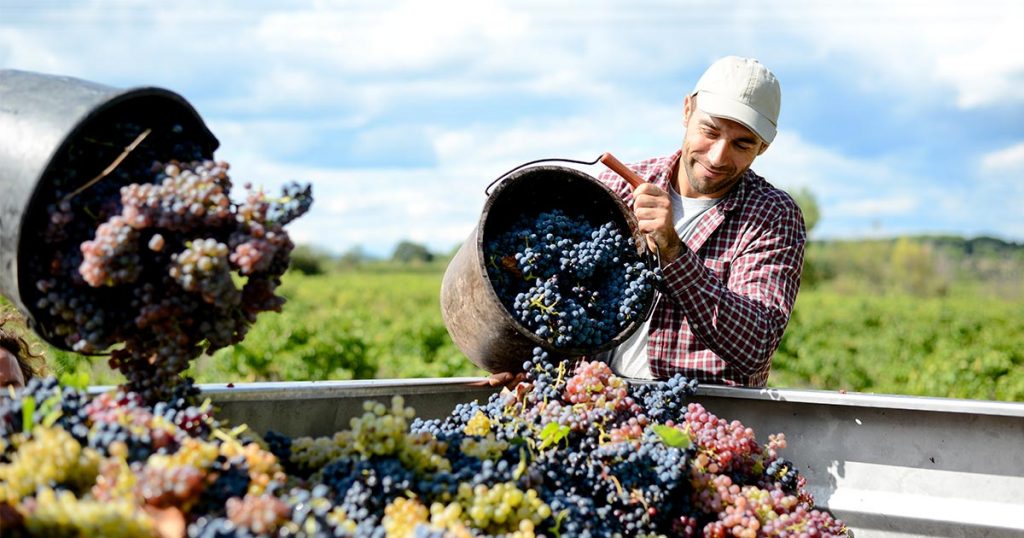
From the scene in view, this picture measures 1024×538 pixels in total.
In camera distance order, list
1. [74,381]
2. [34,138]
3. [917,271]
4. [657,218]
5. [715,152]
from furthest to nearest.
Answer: [917,271], [715,152], [657,218], [74,381], [34,138]

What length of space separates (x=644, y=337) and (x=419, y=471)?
1.63 meters

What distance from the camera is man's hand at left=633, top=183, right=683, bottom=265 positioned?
254cm

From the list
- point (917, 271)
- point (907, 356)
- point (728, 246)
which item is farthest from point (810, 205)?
point (728, 246)

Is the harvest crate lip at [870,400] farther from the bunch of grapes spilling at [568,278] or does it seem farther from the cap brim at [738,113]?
the cap brim at [738,113]

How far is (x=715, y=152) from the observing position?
306cm

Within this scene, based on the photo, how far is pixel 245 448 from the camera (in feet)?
5.30

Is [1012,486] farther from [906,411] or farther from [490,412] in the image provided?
[490,412]

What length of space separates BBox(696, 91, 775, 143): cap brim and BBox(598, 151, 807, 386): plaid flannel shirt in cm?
27

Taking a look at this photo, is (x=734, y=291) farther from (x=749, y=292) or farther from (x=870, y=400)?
(x=870, y=400)

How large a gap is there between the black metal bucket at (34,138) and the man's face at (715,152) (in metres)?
1.86

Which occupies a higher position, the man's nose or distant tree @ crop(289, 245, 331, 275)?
the man's nose

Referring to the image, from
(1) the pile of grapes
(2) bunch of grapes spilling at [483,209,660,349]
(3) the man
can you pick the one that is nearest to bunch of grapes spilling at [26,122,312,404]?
(1) the pile of grapes

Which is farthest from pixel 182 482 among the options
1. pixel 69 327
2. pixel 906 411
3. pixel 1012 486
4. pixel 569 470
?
pixel 1012 486

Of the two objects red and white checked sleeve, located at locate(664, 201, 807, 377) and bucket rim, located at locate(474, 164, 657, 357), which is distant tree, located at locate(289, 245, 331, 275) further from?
bucket rim, located at locate(474, 164, 657, 357)
